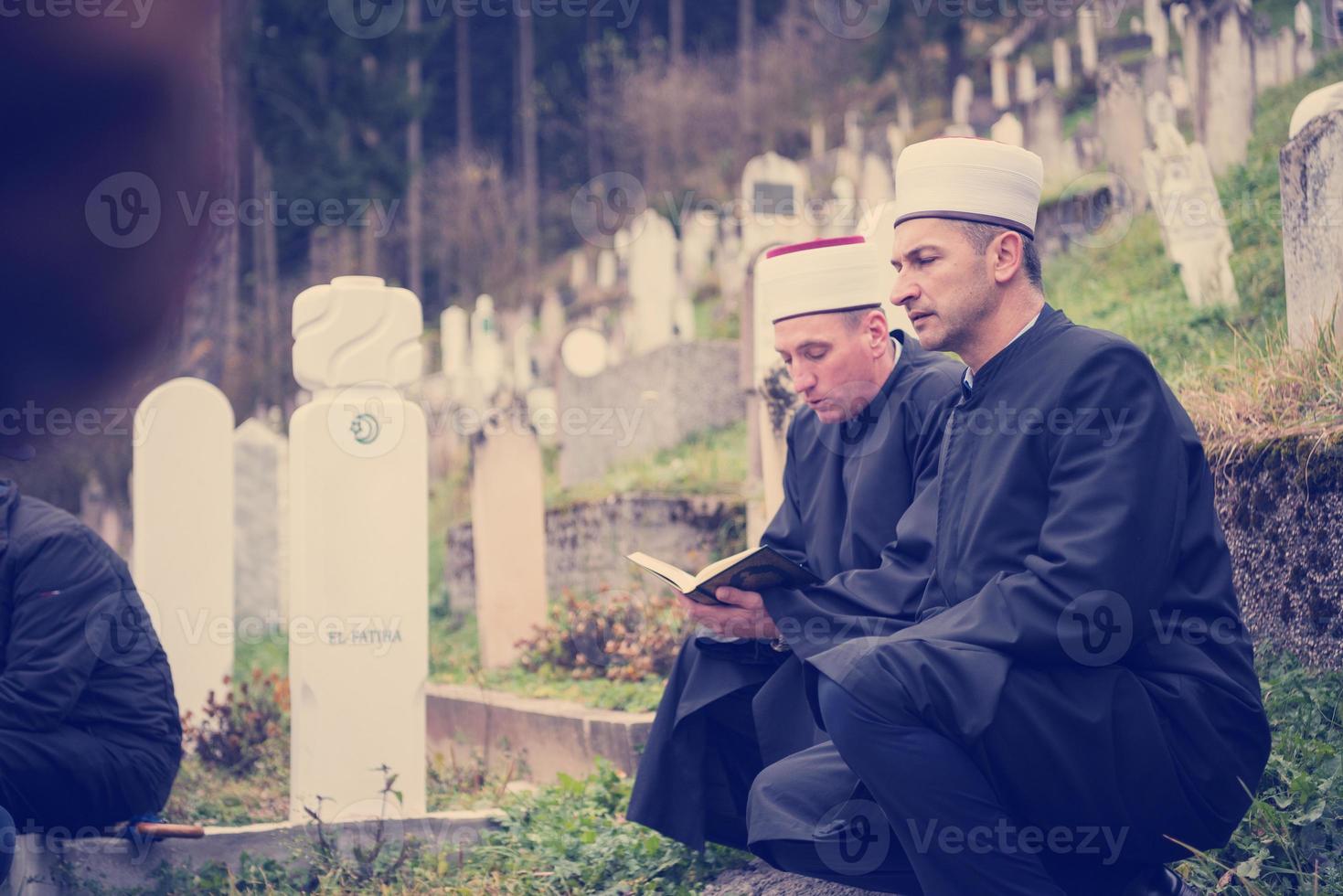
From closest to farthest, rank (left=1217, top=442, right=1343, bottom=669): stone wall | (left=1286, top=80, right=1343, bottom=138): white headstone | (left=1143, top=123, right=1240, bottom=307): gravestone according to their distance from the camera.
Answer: (left=1217, top=442, right=1343, bottom=669): stone wall → (left=1286, top=80, right=1343, bottom=138): white headstone → (left=1143, top=123, right=1240, bottom=307): gravestone

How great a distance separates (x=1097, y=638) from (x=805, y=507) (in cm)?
184

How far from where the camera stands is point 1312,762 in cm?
360

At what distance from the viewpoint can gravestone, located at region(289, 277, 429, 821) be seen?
5.00 meters

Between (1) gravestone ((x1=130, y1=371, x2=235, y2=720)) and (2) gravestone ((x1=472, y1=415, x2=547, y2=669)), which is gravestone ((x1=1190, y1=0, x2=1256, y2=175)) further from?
(1) gravestone ((x1=130, y1=371, x2=235, y2=720))

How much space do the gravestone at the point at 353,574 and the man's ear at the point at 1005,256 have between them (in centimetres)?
251

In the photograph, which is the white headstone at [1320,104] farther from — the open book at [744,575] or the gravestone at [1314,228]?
the open book at [744,575]

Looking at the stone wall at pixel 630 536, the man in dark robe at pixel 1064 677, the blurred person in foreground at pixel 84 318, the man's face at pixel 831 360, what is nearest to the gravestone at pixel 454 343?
the stone wall at pixel 630 536

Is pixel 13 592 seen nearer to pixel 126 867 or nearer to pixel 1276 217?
pixel 126 867

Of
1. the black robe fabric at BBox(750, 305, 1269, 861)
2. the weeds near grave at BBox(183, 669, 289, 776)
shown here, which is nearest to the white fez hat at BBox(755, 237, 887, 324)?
the black robe fabric at BBox(750, 305, 1269, 861)

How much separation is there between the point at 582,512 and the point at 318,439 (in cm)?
394

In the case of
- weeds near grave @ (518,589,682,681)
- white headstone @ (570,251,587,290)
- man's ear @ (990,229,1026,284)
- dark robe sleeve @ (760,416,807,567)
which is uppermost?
white headstone @ (570,251,587,290)

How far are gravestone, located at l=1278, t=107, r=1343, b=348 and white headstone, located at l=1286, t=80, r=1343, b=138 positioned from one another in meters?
0.02

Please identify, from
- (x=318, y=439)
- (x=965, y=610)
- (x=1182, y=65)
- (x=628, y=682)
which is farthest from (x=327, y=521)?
(x=1182, y=65)

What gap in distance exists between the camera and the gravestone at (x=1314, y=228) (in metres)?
4.68
